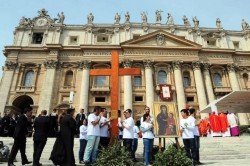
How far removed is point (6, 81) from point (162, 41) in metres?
23.0

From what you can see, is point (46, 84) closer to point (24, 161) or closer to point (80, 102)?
point (80, 102)

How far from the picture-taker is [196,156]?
7816 millimetres

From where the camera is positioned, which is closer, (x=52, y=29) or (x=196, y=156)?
(x=196, y=156)

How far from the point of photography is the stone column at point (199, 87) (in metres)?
29.1

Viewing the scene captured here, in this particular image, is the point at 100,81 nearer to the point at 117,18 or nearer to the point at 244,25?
the point at 117,18

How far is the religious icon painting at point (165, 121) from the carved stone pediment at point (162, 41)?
22.5m

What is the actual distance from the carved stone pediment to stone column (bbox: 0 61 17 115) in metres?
17.3

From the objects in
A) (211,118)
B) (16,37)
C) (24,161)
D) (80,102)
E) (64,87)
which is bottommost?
(24,161)

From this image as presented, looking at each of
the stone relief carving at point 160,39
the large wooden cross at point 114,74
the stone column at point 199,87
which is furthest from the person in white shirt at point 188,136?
the stone relief carving at point 160,39

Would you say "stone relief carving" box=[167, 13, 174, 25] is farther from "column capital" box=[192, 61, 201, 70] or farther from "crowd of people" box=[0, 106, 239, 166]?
"crowd of people" box=[0, 106, 239, 166]

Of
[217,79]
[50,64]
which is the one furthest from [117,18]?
[217,79]

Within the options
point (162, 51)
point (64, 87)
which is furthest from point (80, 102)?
point (162, 51)

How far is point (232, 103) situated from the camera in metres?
20.6

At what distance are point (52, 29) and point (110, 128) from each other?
2946cm
